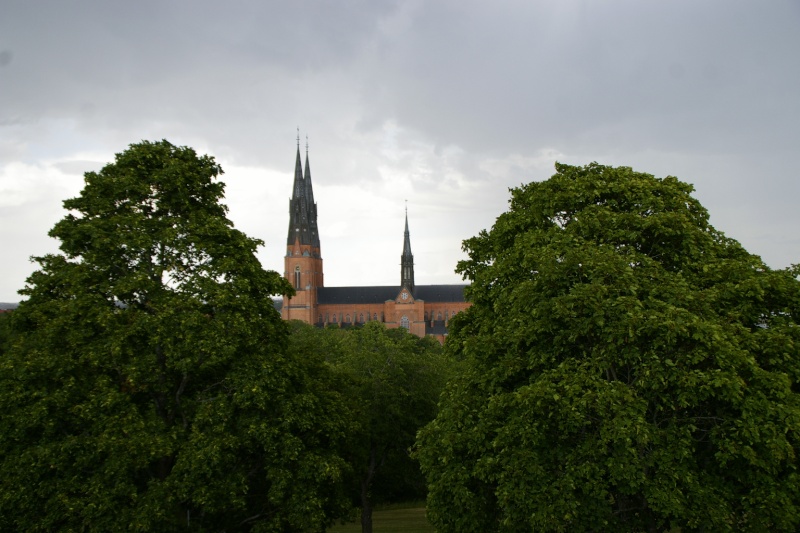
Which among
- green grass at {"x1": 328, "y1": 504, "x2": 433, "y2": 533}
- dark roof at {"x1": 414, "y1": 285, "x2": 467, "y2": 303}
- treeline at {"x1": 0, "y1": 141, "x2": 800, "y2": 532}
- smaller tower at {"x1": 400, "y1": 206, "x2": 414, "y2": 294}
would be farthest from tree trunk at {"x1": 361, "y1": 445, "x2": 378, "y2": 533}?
dark roof at {"x1": 414, "y1": 285, "x2": 467, "y2": 303}

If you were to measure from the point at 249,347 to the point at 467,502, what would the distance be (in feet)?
22.2

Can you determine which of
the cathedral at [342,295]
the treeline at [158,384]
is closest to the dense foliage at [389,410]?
the treeline at [158,384]

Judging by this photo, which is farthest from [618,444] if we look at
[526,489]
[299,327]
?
[299,327]

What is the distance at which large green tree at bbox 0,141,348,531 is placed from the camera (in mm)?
15625

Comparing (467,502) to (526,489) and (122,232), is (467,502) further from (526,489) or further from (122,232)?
(122,232)

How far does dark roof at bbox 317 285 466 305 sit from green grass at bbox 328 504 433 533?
103670 millimetres

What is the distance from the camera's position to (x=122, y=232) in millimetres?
17281

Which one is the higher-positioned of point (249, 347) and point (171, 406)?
point (249, 347)

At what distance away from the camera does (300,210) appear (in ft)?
438

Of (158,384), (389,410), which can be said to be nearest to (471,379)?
(158,384)

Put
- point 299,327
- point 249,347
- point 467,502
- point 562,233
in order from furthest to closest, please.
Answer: point 299,327 < point 249,347 < point 562,233 < point 467,502

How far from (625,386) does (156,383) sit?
11.0m

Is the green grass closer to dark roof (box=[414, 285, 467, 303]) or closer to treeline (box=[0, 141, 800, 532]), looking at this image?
treeline (box=[0, 141, 800, 532])

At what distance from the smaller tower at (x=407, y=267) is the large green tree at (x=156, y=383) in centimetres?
11619
